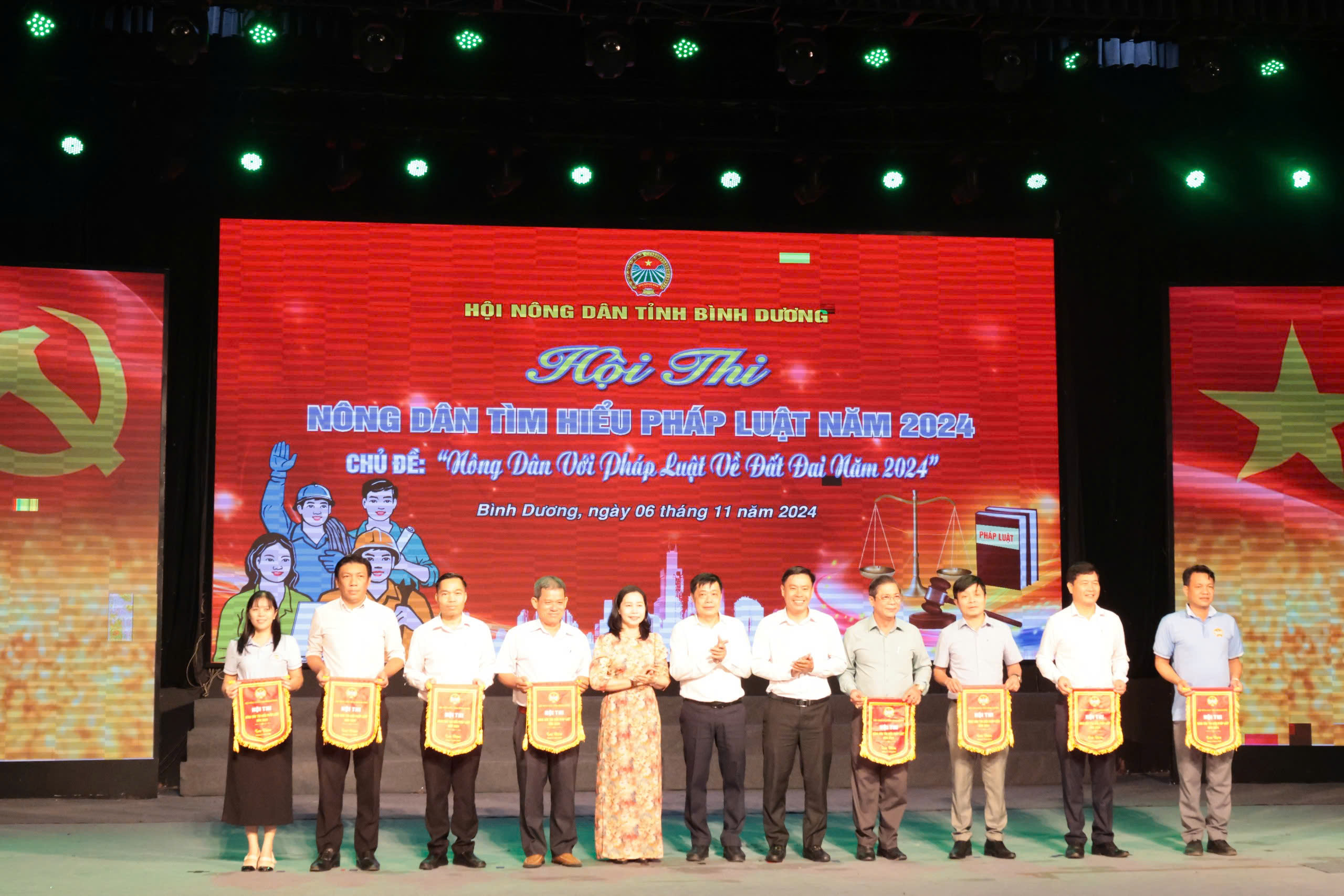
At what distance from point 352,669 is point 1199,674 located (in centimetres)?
391

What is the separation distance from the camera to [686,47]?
24.0 feet

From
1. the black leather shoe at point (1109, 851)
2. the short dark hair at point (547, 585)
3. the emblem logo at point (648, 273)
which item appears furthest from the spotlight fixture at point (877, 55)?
the black leather shoe at point (1109, 851)

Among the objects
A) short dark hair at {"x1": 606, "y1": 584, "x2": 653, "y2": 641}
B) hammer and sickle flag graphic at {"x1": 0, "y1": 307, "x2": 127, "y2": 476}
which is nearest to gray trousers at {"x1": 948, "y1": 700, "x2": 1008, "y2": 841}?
short dark hair at {"x1": 606, "y1": 584, "x2": 653, "y2": 641}

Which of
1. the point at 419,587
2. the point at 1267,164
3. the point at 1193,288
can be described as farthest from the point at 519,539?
the point at 1267,164

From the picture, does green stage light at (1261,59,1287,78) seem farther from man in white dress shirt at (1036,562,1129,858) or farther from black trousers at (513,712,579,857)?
black trousers at (513,712,579,857)

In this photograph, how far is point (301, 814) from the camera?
23.4 feet

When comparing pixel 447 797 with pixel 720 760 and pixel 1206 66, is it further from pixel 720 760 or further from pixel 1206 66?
pixel 1206 66

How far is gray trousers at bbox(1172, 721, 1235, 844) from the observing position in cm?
615

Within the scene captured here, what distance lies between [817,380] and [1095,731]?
311 centimetres

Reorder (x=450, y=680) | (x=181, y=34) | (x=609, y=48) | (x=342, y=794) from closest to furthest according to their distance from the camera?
1. (x=342, y=794)
2. (x=450, y=680)
3. (x=181, y=34)
4. (x=609, y=48)

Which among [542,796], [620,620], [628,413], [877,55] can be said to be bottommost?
[542,796]

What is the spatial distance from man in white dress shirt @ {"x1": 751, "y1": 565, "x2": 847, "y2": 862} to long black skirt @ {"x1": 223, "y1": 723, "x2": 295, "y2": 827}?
210 centimetres

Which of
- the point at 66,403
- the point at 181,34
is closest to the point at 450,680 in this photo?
the point at 66,403

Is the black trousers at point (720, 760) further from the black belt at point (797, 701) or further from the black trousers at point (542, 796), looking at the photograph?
the black trousers at point (542, 796)
